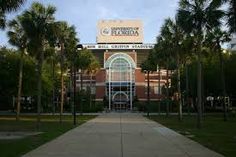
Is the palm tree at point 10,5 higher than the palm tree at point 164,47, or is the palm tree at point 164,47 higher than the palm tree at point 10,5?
the palm tree at point 164,47

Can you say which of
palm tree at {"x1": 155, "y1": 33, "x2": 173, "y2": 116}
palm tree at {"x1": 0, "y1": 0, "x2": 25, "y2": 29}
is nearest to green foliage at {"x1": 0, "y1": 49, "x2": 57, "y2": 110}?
palm tree at {"x1": 155, "y1": 33, "x2": 173, "y2": 116}

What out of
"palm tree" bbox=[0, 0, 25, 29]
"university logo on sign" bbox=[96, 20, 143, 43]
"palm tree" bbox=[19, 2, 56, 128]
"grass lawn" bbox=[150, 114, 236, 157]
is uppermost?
"university logo on sign" bbox=[96, 20, 143, 43]

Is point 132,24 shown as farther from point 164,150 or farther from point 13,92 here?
point 164,150

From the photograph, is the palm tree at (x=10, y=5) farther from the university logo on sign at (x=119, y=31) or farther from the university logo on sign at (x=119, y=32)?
the university logo on sign at (x=119, y=31)

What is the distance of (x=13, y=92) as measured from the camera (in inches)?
3263

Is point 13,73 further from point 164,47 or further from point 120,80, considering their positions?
point 120,80

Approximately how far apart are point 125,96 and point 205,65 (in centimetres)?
6139

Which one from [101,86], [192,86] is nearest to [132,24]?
[101,86]

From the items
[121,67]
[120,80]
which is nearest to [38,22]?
[121,67]

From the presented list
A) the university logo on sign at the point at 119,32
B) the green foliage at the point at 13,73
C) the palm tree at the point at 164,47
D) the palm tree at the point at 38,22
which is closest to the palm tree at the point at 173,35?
the palm tree at the point at 164,47

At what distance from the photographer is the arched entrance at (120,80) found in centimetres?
Answer: 14775

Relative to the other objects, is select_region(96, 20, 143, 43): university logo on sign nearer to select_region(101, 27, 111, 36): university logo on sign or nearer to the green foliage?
select_region(101, 27, 111, 36): university logo on sign

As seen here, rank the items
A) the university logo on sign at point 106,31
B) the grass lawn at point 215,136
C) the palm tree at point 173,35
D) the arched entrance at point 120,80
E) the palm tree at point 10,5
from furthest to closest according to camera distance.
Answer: the university logo on sign at point 106,31 < the arched entrance at point 120,80 < the palm tree at point 173,35 < the palm tree at point 10,5 < the grass lawn at point 215,136

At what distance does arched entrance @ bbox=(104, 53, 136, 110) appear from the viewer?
147750 mm
